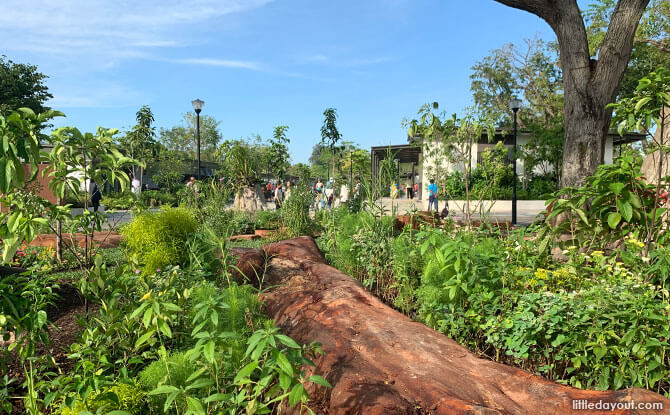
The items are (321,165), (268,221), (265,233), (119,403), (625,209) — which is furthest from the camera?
(321,165)

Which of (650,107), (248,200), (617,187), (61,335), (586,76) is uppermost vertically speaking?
(586,76)

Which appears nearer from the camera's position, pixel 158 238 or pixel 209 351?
pixel 209 351

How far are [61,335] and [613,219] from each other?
15.1ft

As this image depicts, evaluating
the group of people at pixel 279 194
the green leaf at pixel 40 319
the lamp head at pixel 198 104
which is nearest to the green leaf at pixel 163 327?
the green leaf at pixel 40 319

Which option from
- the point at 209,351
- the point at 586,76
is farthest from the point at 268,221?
the point at 209,351

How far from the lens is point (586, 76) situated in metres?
6.72

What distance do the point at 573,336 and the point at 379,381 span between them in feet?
4.35

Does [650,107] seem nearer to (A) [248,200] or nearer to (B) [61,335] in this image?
(B) [61,335]

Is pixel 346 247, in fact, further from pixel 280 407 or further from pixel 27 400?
pixel 27 400

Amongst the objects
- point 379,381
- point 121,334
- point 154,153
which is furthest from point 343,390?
point 154,153

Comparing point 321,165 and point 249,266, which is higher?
point 321,165

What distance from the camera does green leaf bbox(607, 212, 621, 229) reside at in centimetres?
337

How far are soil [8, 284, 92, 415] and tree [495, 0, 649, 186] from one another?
7054mm

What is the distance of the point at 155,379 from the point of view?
2.36m
